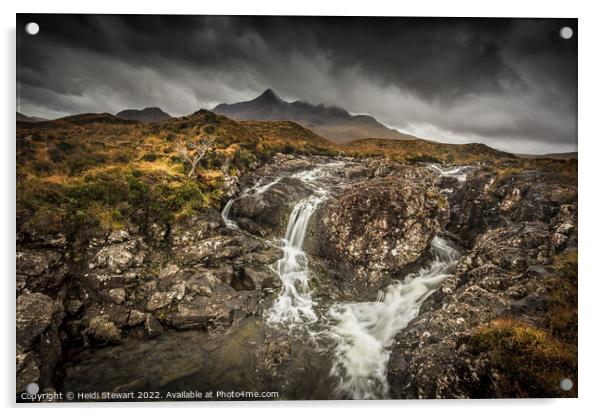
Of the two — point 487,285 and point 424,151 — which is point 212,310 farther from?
point 424,151

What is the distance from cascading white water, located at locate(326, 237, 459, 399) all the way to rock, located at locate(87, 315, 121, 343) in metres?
4.16

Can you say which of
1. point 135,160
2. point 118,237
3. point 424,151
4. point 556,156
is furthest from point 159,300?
point 556,156

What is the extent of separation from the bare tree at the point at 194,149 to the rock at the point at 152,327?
3261 mm

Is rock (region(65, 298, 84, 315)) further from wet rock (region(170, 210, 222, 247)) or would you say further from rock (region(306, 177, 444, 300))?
rock (region(306, 177, 444, 300))

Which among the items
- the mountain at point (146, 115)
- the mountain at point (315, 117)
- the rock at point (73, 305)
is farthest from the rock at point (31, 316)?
the mountain at point (315, 117)

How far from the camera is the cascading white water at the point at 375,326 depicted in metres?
4.77

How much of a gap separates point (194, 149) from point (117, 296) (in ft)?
11.8

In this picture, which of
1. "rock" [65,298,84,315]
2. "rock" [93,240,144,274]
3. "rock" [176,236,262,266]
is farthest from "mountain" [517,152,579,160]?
"rock" [65,298,84,315]

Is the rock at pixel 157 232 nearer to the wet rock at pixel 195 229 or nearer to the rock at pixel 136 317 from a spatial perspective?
the wet rock at pixel 195 229

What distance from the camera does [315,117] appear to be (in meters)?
6.28

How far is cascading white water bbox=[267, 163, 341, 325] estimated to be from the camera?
5848 millimetres

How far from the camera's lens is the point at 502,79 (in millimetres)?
5531

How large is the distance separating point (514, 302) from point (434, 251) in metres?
2.12
